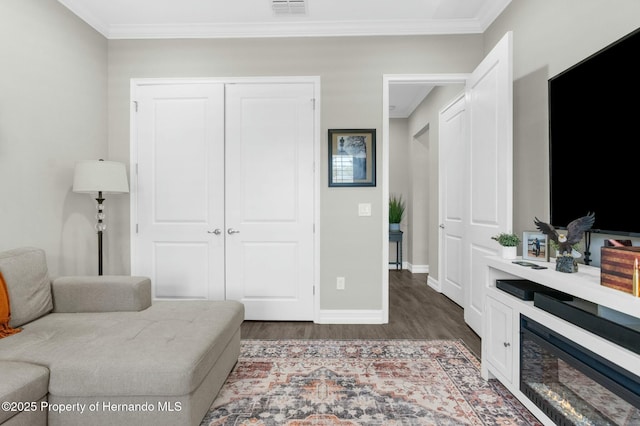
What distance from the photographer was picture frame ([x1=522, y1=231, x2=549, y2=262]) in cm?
194

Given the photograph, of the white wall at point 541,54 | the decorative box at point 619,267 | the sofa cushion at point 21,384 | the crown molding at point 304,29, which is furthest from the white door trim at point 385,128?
the sofa cushion at point 21,384

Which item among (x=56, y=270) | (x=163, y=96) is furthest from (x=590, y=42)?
(x=56, y=270)

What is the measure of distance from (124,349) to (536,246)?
2368 millimetres

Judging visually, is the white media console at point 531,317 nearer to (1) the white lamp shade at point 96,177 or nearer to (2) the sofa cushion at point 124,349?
(2) the sofa cushion at point 124,349

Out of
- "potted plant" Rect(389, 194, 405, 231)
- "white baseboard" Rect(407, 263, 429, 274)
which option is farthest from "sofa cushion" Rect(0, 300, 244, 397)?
"white baseboard" Rect(407, 263, 429, 274)

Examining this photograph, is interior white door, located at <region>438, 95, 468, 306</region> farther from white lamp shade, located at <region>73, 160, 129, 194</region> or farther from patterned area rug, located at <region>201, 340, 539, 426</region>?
white lamp shade, located at <region>73, 160, 129, 194</region>

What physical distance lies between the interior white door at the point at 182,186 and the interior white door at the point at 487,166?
91.2 inches

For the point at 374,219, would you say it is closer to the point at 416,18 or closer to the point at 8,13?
the point at 416,18

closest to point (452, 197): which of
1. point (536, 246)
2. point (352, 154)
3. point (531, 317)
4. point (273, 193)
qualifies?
point (352, 154)

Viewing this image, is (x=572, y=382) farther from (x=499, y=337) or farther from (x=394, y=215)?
(x=394, y=215)

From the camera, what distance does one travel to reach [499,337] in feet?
6.25

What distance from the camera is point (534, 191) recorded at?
2268 mm

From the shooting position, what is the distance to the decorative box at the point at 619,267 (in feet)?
3.97

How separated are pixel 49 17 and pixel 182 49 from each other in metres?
1.00
